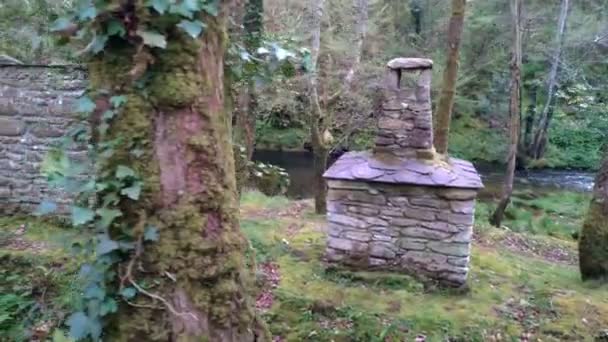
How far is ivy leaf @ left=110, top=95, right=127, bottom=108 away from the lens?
4.70 ft

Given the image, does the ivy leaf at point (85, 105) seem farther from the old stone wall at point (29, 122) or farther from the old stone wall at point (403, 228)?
the old stone wall at point (29, 122)

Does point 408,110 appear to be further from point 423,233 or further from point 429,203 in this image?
point 423,233

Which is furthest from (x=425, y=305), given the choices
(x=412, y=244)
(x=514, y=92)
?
(x=514, y=92)

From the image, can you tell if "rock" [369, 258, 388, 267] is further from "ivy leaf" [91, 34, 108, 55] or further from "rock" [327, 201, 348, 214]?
"ivy leaf" [91, 34, 108, 55]

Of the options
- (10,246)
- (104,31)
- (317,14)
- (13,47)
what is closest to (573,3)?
(317,14)

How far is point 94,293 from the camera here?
1.41m

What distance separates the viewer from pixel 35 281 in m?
4.86

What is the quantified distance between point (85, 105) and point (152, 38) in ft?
0.88

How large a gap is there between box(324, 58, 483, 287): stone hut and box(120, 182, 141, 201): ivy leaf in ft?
14.9

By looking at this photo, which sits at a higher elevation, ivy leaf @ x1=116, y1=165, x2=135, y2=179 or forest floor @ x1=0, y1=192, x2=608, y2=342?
ivy leaf @ x1=116, y1=165, x2=135, y2=179

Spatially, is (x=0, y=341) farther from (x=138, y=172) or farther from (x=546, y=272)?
(x=546, y=272)

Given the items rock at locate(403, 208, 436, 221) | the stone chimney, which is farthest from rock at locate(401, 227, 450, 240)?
the stone chimney

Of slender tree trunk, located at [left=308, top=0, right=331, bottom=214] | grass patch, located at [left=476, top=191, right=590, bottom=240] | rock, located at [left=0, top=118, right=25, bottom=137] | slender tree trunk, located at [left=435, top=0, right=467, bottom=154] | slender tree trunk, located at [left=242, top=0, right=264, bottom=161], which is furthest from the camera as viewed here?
grass patch, located at [left=476, top=191, right=590, bottom=240]

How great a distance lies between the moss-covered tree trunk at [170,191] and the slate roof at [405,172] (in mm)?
4395
